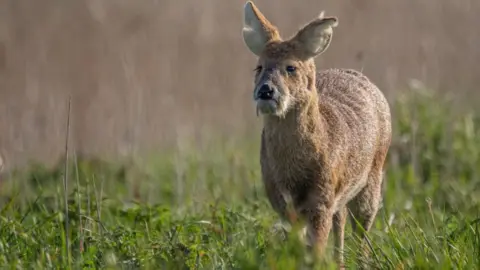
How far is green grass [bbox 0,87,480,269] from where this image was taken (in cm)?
574

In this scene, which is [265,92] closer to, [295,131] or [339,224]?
[295,131]

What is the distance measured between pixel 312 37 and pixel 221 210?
122 cm

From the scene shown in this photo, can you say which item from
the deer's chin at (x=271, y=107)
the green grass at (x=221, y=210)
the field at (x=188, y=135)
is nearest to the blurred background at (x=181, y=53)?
the field at (x=188, y=135)

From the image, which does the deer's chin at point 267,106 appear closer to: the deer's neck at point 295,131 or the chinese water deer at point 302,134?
the chinese water deer at point 302,134

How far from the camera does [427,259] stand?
216 inches

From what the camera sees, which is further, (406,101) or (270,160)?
(406,101)

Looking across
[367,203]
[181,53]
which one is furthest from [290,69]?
[181,53]

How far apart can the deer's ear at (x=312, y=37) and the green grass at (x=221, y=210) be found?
101 cm

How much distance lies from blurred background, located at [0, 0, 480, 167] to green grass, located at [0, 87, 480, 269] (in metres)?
1.92

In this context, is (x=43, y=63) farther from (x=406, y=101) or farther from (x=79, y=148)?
(x=406, y=101)

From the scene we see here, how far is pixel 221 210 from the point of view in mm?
7230

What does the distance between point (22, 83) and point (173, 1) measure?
2.48m

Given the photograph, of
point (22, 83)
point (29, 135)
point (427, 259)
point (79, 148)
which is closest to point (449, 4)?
point (22, 83)

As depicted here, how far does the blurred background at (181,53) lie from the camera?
13398mm
